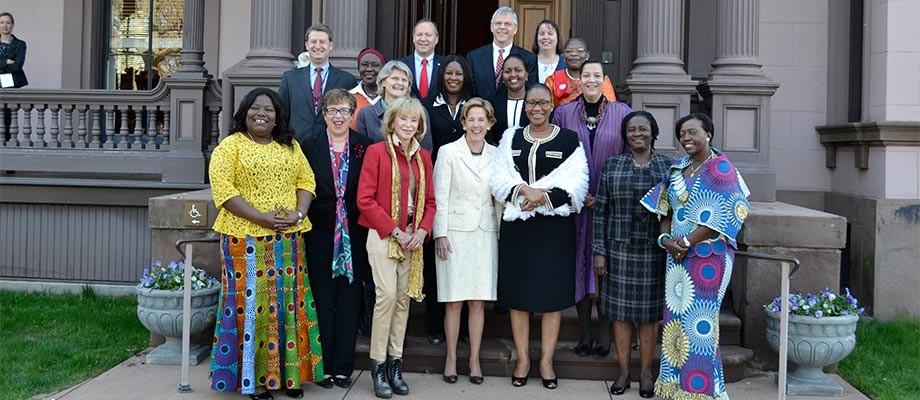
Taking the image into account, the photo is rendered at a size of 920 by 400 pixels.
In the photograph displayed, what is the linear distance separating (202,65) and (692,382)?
7.08 m

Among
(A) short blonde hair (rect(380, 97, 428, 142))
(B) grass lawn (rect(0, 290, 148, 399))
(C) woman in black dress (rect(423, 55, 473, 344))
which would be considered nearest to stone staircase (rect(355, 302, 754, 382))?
(C) woman in black dress (rect(423, 55, 473, 344))

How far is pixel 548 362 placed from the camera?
5.86m

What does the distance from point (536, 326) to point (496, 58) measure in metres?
2.15

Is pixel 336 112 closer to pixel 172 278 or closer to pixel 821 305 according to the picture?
pixel 172 278

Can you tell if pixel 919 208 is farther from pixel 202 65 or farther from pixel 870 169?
pixel 202 65

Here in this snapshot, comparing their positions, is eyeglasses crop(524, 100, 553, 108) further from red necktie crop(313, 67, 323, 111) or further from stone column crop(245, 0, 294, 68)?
stone column crop(245, 0, 294, 68)

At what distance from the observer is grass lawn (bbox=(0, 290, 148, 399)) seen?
20.3 ft

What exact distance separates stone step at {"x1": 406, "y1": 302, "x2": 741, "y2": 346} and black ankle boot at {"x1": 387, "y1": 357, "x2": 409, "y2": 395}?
89 cm

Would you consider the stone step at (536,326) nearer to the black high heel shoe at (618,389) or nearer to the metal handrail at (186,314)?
the black high heel shoe at (618,389)

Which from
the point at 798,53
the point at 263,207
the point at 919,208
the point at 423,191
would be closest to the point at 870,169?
the point at 919,208

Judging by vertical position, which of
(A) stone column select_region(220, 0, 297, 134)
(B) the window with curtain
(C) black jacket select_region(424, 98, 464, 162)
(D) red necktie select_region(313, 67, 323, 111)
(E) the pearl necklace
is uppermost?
(B) the window with curtain

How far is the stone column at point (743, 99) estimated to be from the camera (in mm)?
7949

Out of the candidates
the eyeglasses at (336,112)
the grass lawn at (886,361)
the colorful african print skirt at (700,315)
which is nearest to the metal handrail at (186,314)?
the eyeglasses at (336,112)

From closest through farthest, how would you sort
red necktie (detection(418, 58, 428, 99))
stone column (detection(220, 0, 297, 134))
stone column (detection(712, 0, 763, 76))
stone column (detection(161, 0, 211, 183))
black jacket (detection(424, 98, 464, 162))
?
black jacket (detection(424, 98, 464, 162)) → red necktie (detection(418, 58, 428, 99)) → stone column (detection(712, 0, 763, 76)) → stone column (detection(220, 0, 297, 134)) → stone column (detection(161, 0, 211, 183))
